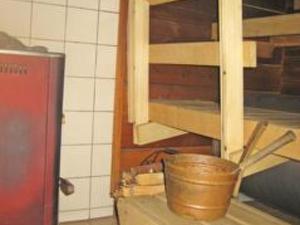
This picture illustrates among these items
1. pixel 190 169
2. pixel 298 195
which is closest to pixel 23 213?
pixel 190 169

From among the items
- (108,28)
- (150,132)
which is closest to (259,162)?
(150,132)

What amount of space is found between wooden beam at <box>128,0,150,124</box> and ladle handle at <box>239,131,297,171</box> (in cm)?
76

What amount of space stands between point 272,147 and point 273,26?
3.43 feet

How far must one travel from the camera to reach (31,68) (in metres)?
1.40

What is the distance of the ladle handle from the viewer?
1.16 meters

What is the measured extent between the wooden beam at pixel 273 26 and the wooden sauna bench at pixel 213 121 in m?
0.57

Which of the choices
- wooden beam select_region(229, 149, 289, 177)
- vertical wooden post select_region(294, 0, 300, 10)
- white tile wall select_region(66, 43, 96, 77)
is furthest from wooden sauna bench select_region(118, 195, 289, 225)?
vertical wooden post select_region(294, 0, 300, 10)

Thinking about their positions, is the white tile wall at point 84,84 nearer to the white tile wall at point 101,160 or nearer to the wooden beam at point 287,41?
the white tile wall at point 101,160

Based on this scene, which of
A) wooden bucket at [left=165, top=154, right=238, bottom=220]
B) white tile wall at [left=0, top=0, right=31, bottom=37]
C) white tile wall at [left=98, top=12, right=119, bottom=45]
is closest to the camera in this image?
wooden bucket at [left=165, top=154, right=238, bottom=220]

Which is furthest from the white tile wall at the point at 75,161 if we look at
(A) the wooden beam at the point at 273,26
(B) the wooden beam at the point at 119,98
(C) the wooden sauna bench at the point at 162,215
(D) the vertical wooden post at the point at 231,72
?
(A) the wooden beam at the point at 273,26

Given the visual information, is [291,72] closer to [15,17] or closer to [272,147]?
[272,147]

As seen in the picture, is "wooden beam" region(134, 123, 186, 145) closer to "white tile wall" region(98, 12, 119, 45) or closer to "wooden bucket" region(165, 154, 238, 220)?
"white tile wall" region(98, 12, 119, 45)

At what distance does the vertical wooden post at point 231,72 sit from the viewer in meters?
1.25

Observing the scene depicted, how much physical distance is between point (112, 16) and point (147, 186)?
0.96 meters
